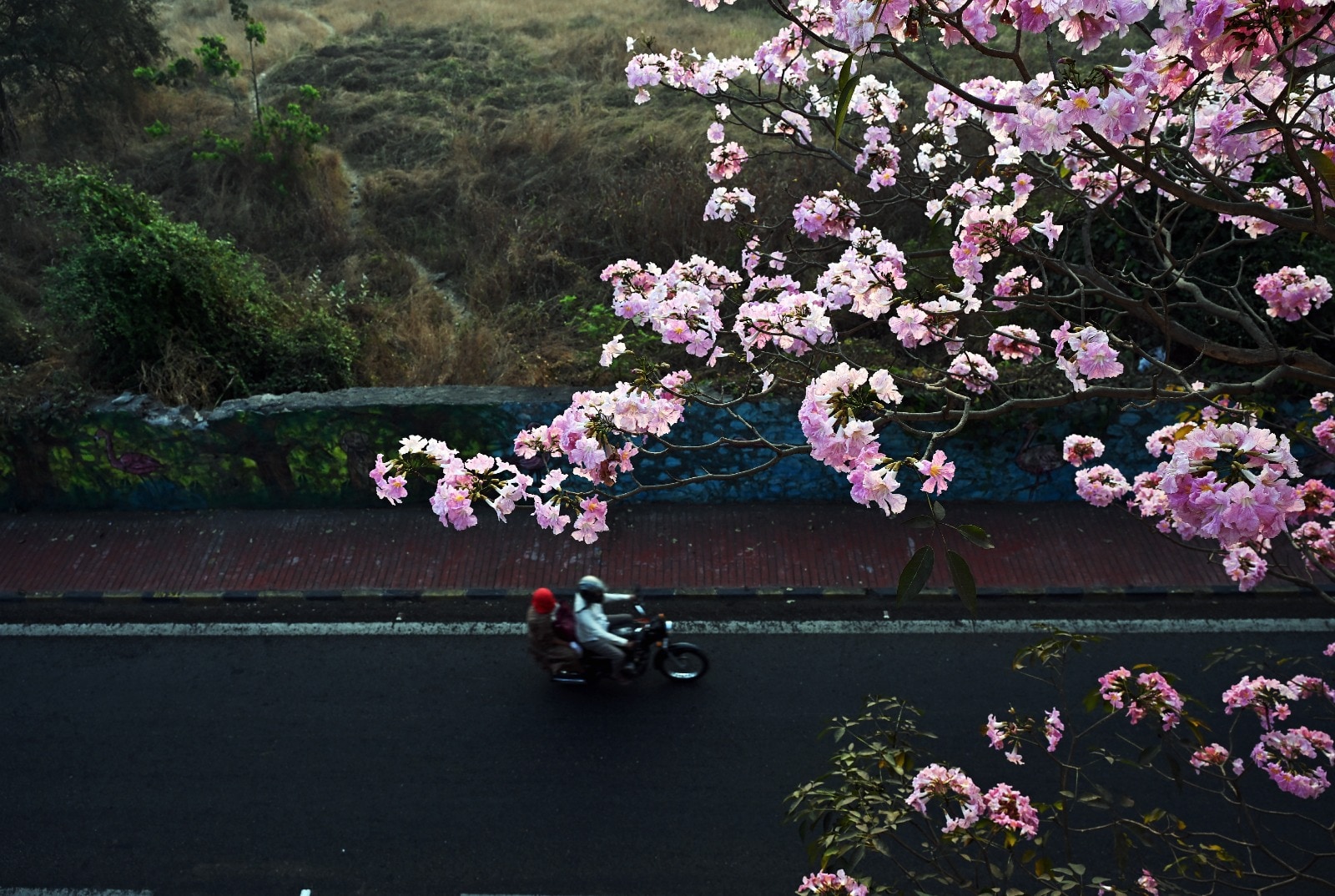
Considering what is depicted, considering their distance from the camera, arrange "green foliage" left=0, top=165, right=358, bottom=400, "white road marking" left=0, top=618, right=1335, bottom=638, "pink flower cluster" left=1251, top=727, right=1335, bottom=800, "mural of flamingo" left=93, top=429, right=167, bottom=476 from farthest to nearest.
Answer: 1. "green foliage" left=0, top=165, right=358, bottom=400
2. "mural of flamingo" left=93, top=429, right=167, bottom=476
3. "white road marking" left=0, top=618, right=1335, bottom=638
4. "pink flower cluster" left=1251, top=727, right=1335, bottom=800

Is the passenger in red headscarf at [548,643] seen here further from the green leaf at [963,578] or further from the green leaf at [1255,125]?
the green leaf at [1255,125]

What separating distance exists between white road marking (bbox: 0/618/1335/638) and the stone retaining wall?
1658 mm

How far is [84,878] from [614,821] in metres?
3.37

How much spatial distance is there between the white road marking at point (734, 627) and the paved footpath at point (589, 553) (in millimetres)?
360

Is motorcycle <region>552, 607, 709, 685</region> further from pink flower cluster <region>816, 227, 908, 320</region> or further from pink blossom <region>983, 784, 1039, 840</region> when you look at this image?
pink blossom <region>983, 784, 1039, 840</region>

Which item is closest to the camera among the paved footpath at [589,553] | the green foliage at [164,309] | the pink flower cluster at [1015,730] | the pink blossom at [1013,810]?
the pink blossom at [1013,810]

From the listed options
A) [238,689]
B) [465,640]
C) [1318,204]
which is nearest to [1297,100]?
[1318,204]

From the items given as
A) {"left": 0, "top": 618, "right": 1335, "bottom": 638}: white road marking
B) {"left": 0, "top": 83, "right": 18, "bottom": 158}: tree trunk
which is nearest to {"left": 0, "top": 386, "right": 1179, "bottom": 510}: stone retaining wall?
{"left": 0, "top": 618, "right": 1335, "bottom": 638}: white road marking

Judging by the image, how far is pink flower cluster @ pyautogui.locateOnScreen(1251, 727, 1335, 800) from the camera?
4.41 m

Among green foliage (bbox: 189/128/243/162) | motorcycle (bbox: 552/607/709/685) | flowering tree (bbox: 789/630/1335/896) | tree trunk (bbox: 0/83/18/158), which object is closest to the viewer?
flowering tree (bbox: 789/630/1335/896)

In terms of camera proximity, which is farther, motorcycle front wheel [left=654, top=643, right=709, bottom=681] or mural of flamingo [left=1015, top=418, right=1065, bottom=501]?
mural of flamingo [left=1015, top=418, right=1065, bottom=501]

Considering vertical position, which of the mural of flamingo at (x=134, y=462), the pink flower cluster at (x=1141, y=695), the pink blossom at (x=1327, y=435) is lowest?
the mural of flamingo at (x=134, y=462)

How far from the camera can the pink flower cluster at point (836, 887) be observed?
3539mm

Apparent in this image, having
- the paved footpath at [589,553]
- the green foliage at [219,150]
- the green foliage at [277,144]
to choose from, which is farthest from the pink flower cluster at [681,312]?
the green foliage at [219,150]
